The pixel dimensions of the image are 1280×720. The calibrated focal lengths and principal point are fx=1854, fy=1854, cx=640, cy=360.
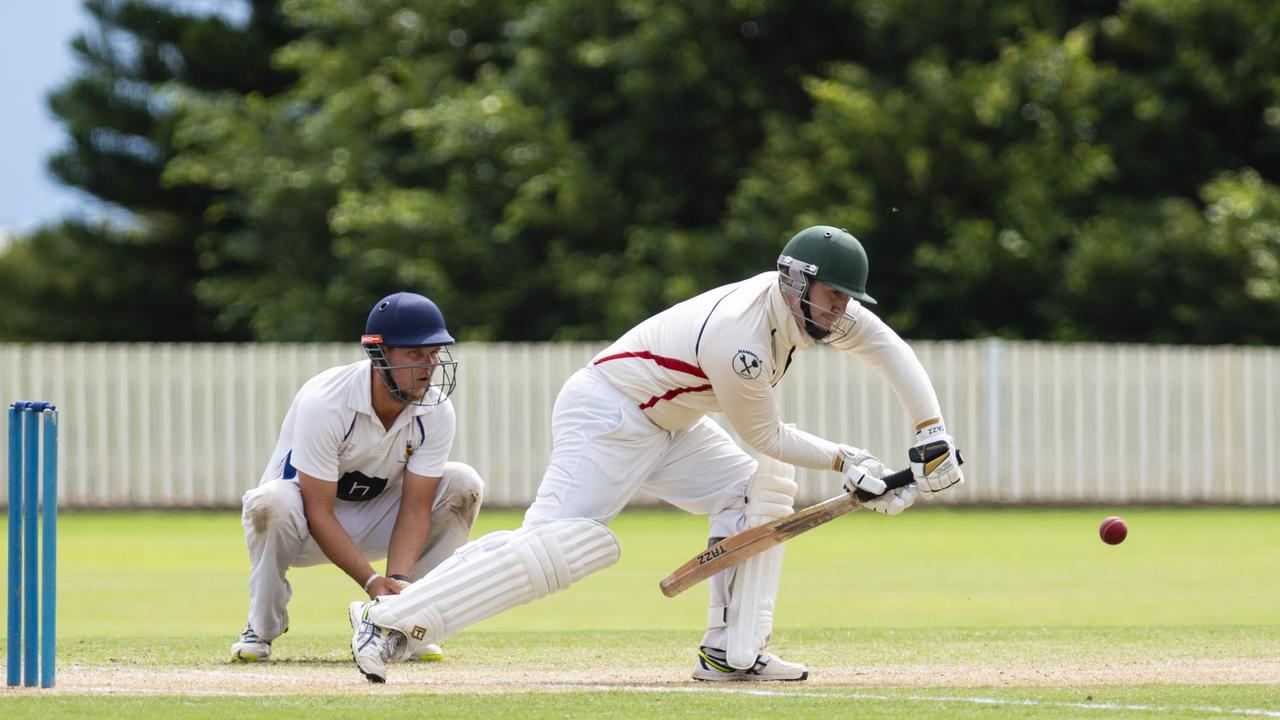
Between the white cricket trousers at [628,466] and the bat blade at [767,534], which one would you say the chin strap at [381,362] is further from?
the bat blade at [767,534]

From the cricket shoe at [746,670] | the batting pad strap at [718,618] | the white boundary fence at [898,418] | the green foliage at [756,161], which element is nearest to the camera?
the cricket shoe at [746,670]

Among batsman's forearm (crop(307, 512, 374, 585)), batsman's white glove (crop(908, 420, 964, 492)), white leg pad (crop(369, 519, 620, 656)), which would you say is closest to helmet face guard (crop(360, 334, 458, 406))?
batsman's forearm (crop(307, 512, 374, 585))

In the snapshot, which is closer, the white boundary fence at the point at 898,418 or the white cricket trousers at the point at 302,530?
the white cricket trousers at the point at 302,530

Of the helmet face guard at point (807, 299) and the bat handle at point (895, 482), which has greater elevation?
the helmet face guard at point (807, 299)

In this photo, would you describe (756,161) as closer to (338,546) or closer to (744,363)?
(338,546)

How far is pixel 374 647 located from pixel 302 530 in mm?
1073

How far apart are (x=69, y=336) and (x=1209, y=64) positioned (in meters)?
17.3

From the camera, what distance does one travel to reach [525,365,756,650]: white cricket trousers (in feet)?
18.5

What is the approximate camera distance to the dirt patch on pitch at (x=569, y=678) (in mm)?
5410

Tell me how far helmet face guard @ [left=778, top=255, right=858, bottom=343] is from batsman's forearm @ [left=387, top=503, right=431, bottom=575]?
5.33ft

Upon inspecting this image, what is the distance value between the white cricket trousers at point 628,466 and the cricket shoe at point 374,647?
0.54m

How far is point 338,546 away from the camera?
618 cm

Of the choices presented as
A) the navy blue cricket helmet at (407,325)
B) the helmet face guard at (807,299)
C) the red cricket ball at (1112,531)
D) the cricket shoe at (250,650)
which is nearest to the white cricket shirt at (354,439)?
the navy blue cricket helmet at (407,325)

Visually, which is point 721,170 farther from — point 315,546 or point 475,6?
point 315,546
